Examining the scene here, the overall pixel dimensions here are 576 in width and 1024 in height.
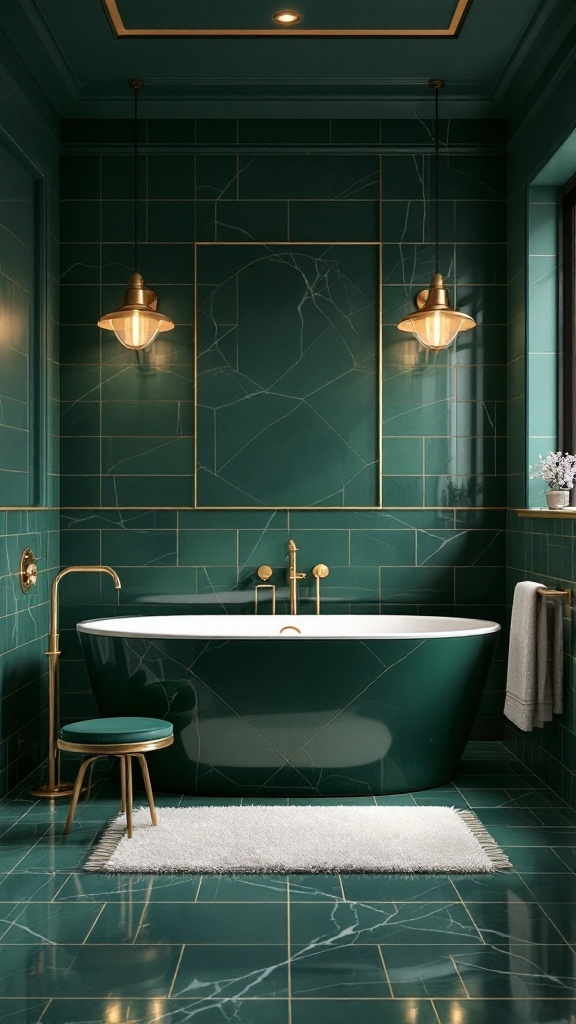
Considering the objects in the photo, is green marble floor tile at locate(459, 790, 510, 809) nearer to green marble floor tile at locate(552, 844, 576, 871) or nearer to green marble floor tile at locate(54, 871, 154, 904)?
green marble floor tile at locate(552, 844, 576, 871)

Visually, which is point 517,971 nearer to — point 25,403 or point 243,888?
point 243,888

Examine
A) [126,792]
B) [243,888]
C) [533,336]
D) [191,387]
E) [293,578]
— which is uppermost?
[533,336]

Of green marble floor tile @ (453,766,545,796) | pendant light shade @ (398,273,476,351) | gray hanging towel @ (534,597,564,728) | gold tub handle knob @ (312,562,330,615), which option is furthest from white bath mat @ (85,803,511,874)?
pendant light shade @ (398,273,476,351)

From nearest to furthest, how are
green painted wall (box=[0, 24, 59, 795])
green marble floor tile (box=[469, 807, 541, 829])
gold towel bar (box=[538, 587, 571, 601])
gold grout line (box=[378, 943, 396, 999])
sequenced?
gold grout line (box=[378, 943, 396, 999]) < green marble floor tile (box=[469, 807, 541, 829]) < gold towel bar (box=[538, 587, 571, 601]) < green painted wall (box=[0, 24, 59, 795])

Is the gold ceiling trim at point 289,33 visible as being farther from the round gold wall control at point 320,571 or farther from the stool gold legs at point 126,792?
the stool gold legs at point 126,792

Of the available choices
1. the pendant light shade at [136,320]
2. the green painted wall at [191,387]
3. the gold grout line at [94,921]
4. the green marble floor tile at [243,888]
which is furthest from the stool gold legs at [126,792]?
the pendant light shade at [136,320]

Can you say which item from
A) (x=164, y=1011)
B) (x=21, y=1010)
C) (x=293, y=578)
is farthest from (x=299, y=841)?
(x=293, y=578)

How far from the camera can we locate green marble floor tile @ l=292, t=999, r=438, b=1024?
222 centimetres

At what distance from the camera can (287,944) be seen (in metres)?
2.61

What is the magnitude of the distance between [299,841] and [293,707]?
63cm

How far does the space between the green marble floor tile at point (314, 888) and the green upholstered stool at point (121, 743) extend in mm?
678

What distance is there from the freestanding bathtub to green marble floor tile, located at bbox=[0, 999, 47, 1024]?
1.67 meters

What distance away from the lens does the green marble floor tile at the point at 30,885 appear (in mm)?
2930

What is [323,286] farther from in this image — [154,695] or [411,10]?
[154,695]
